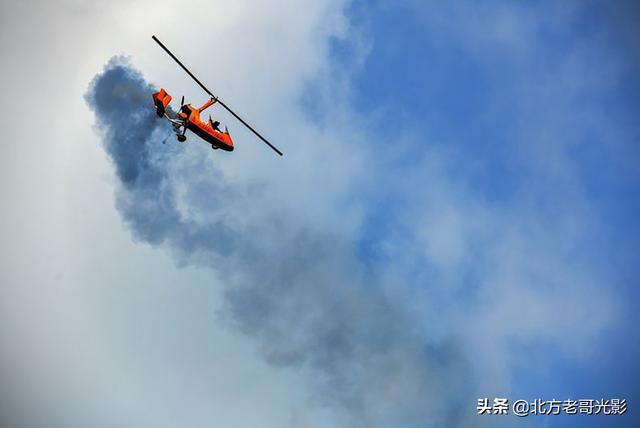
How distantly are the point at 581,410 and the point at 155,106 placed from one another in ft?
242

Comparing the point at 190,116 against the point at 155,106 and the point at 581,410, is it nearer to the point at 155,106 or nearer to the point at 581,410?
the point at 155,106

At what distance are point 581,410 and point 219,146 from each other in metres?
64.9

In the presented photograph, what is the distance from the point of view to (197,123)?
70.7 m

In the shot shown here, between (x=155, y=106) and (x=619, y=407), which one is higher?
(x=155, y=106)

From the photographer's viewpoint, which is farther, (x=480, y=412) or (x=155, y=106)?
(x=480, y=412)

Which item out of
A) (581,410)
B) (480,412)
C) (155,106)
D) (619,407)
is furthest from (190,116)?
(619,407)

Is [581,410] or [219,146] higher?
[219,146]

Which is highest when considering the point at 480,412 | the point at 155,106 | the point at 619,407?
the point at 155,106

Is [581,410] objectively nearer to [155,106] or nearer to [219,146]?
[219,146]

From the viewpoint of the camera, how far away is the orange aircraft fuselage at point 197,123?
6819cm

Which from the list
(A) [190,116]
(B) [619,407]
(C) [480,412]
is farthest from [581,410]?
(A) [190,116]

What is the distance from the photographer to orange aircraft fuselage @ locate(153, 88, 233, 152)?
68.2 metres

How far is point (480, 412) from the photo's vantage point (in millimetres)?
74500

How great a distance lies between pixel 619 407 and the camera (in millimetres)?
77500
